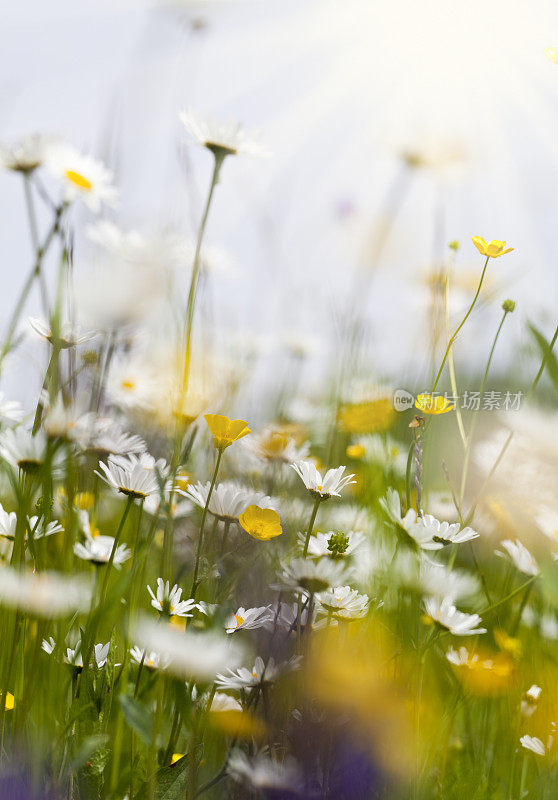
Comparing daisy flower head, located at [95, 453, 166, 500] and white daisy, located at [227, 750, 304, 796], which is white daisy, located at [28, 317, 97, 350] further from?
white daisy, located at [227, 750, 304, 796]

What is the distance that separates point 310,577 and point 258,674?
0.09 metres

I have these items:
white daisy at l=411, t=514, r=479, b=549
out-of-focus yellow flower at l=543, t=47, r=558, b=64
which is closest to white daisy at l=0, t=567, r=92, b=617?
white daisy at l=411, t=514, r=479, b=549

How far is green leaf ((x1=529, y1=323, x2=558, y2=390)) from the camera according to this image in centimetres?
46

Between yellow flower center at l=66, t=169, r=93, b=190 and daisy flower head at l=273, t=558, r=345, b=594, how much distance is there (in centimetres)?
40

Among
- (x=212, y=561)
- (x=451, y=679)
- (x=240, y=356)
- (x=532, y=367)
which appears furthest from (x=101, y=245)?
(x=532, y=367)

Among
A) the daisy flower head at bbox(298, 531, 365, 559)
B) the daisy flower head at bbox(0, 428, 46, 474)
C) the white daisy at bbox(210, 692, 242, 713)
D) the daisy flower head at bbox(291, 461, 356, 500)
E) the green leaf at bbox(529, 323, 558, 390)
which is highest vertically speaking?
the green leaf at bbox(529, 323, 558, 390)

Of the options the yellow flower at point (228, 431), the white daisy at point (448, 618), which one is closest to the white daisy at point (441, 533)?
the white daisy at point (448, 618)

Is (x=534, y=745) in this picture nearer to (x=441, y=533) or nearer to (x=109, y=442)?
(x=441, y=533)

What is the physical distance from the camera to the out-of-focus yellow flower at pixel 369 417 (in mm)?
1155

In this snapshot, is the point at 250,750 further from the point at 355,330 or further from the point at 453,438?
the point at 453,438

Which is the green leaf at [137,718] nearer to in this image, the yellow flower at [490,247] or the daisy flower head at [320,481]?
the daisy flower head at [320,481]

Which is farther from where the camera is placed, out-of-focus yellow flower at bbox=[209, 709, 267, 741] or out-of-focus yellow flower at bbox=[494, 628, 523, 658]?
out-of-focus yellow flower at bbox=[494, 628, 523, 658]

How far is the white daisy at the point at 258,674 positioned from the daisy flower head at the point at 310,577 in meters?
0.06

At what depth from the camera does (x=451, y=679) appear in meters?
0.68
